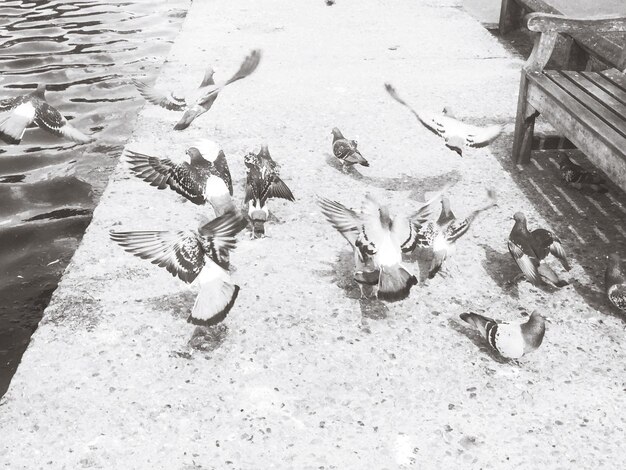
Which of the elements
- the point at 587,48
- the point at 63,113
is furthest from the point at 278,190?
the point at 63,113

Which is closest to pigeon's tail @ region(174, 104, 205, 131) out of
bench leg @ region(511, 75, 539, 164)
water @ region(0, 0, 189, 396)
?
water @ region(0, 0, 189, 396)

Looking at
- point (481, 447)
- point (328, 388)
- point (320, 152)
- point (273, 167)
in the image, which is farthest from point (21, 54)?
point (481, 447)

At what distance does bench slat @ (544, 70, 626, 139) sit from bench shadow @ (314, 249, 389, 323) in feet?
6.42

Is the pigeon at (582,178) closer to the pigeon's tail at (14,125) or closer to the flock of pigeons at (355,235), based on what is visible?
the flock of pigeons at (355,235)

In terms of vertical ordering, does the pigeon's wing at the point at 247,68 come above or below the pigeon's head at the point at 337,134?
above

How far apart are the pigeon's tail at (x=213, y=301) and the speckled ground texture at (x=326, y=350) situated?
219 mm

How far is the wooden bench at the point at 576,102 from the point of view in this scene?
13.6 ft

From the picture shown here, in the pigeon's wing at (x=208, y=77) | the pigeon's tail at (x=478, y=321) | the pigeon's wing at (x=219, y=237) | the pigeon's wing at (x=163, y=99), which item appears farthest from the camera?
the pigeon's wing at (x=163, y=99)

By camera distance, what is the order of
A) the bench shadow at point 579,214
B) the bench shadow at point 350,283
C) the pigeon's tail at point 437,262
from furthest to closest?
1. the bench shadow at point 579,214
2. the pigeon's tail at point 437,262
3. the bench shadow at point 350,283

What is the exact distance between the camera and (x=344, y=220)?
13.0 feet

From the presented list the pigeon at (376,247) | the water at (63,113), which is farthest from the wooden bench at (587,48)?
the water at (63,113)

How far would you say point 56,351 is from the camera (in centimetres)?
338

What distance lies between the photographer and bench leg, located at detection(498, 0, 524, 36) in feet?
29.2

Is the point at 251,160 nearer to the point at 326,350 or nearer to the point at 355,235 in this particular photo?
the point at 355,235
